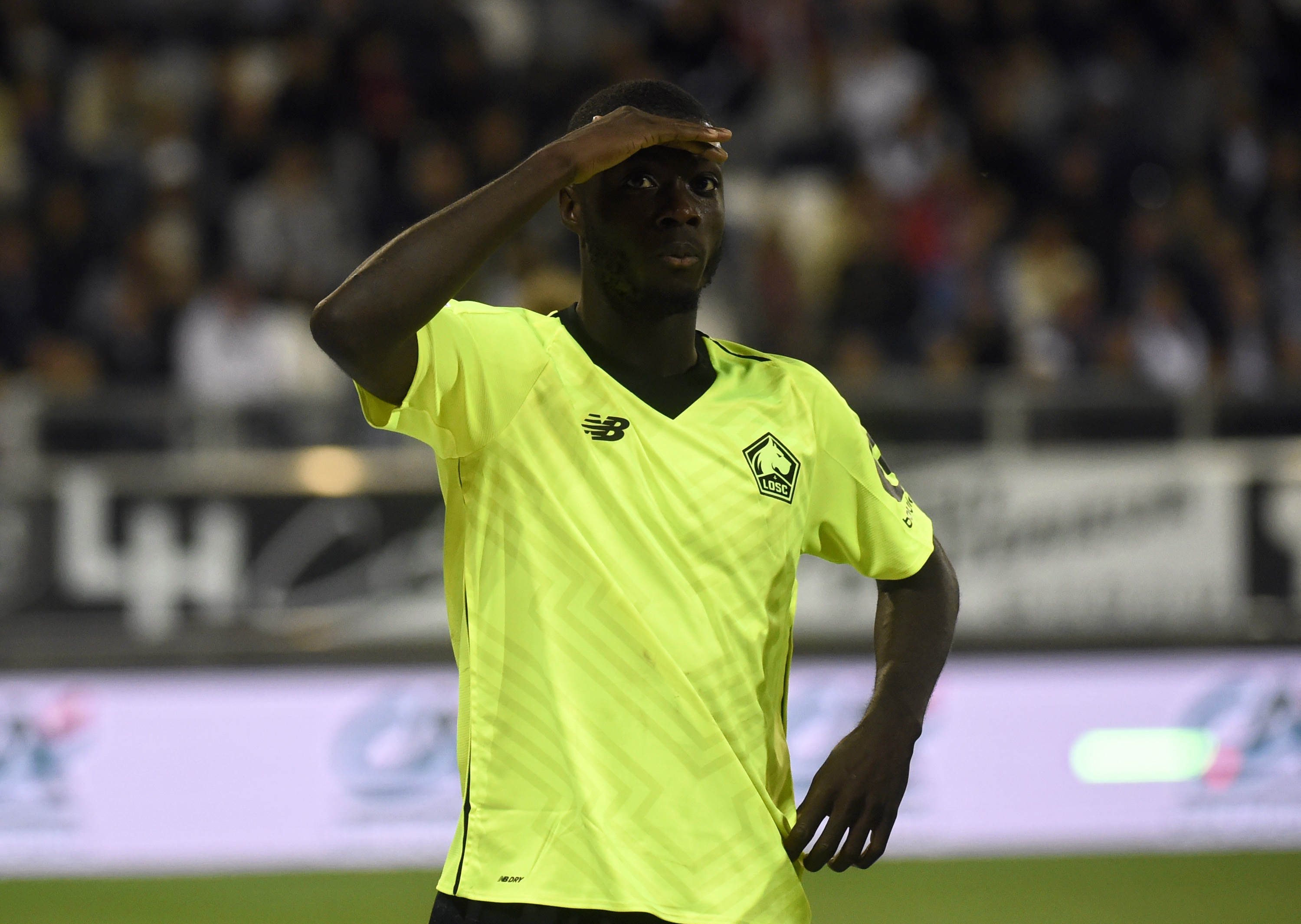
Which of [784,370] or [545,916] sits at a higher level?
[784,370]

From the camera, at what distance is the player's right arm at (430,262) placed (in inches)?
82.7

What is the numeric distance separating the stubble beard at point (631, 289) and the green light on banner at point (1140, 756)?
5.35 m

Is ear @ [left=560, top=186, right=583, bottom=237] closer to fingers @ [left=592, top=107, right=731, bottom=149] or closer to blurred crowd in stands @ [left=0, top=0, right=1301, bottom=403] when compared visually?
fingers @ [left=592, top=107, right=731, bottom=149]

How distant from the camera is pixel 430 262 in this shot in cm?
210

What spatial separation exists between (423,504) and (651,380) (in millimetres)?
4917

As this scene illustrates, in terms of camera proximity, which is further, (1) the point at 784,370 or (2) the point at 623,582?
(1) the point at 784,370

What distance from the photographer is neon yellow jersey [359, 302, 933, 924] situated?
2.29 meters

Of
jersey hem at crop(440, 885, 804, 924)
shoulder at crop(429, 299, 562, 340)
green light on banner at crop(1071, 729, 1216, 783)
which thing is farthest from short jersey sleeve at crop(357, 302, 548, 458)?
green light on banner at crop(1071, 729, 1216, 783)

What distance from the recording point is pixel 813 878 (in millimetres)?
6906

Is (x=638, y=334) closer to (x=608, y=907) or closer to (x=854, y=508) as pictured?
(x=854, y=508)

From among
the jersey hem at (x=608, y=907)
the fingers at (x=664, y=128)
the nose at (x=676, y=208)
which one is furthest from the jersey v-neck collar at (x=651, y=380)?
the jersey hem at (x=608, y=907)

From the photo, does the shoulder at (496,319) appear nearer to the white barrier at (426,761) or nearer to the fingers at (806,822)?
the fingers at (806,822)

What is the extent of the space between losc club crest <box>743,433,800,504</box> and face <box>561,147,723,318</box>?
25 cm

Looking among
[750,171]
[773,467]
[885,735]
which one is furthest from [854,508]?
[750,171]
